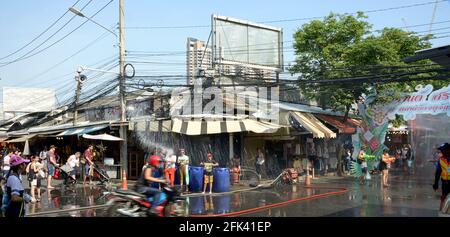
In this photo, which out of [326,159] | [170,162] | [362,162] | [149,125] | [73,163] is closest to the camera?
[170,162]

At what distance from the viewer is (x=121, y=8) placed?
18141 mm

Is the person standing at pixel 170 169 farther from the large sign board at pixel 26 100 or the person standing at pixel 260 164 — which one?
the large sign board at pixel 26 100

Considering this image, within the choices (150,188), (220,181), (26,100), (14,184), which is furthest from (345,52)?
(26,100)

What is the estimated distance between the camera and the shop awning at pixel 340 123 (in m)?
22.8

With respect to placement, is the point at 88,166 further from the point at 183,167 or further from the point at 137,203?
the point at 137,203

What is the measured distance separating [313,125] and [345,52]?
3896 mm

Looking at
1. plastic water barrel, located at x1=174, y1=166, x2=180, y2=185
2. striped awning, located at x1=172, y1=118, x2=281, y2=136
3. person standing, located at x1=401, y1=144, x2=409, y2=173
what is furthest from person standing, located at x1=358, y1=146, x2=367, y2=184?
plastic water barrel, located at x1=174, y1=166, x2=180, y2=185

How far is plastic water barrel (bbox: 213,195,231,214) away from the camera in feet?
35.3

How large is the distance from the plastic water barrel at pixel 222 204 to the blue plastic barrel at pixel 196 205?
36cm

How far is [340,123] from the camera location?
77.9 ft

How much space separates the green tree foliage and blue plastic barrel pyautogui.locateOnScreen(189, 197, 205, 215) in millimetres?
9369

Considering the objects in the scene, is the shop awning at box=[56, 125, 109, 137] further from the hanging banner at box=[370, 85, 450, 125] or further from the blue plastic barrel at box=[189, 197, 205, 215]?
the hanging banner at box=[370, 85, 450, 125]

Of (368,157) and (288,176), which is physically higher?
(368,157)
